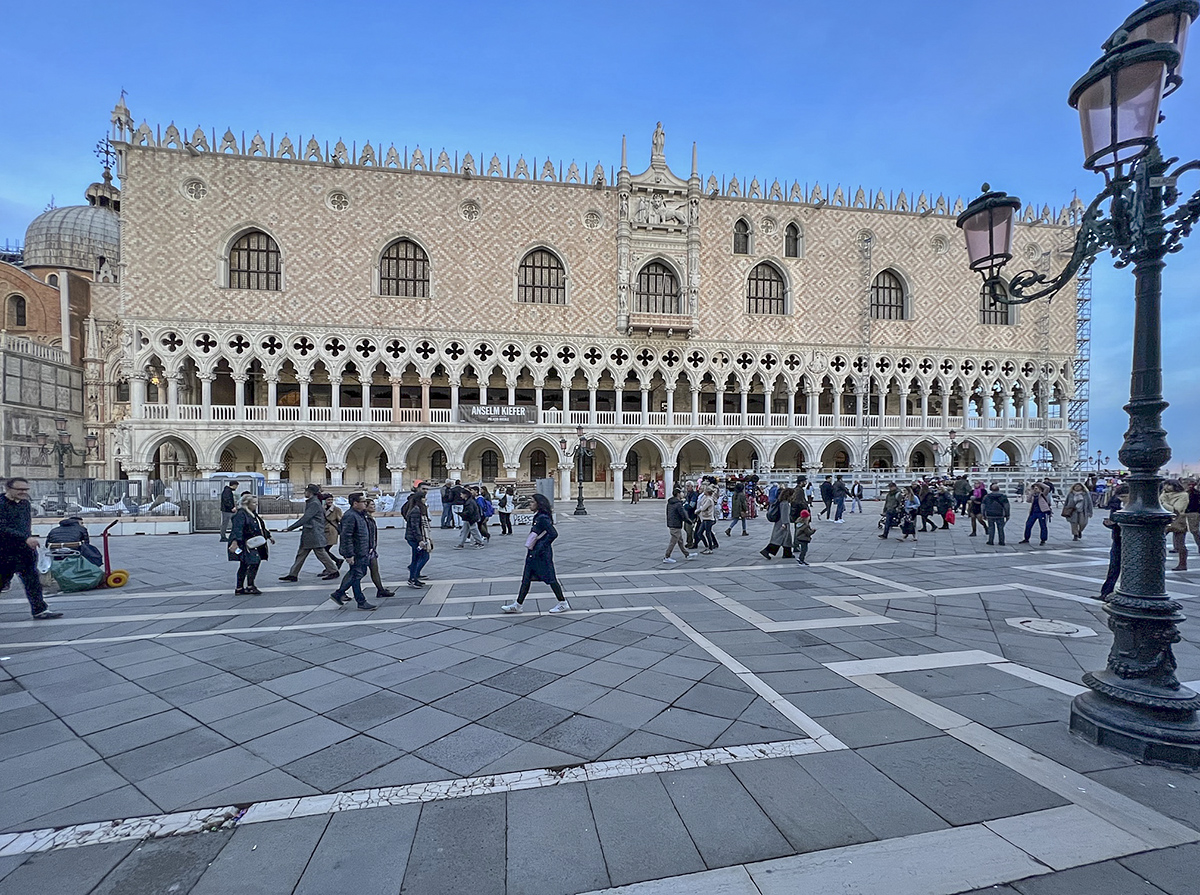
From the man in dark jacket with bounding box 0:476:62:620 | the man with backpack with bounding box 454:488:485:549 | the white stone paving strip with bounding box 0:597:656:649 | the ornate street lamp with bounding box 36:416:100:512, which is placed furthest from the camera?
the ornate street lamp with bounding box 36:416:100:512

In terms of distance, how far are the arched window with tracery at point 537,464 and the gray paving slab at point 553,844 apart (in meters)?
28.5

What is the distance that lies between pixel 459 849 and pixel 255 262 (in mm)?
30897

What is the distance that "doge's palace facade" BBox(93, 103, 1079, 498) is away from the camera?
83.5 feet

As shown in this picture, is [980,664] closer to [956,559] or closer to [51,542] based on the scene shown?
[956,559]

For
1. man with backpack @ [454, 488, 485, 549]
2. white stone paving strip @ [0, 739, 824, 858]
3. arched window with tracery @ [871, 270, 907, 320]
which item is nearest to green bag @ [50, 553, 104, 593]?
man with backpack @ [454, 488, 485, 549]

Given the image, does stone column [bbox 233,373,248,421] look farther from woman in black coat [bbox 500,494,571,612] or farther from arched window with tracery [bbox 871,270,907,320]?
arched window with tracery [bbox 871,270,907,320]

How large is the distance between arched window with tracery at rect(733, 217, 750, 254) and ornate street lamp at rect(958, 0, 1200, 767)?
93.2 feet

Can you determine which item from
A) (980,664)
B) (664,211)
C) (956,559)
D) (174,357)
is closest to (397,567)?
(980,664)

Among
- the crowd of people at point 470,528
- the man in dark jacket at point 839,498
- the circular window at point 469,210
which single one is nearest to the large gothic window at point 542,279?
the circular window at point 469,210

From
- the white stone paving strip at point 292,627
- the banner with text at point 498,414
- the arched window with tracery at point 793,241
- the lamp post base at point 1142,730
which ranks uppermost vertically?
the arched window with tracery at point 793,241

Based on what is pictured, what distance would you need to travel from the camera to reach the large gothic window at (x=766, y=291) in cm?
3095

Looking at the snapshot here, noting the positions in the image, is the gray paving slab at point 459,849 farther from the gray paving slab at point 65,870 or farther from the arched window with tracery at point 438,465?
the arched window with tracery at point 438,465

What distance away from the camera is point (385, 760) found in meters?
3.20

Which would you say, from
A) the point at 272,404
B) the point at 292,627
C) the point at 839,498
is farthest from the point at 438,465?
the point at 292,627
